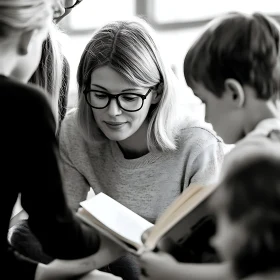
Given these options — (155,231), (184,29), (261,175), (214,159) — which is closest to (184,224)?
(155,231)

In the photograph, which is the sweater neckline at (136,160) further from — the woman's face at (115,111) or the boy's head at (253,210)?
the boy's head at (253,210)

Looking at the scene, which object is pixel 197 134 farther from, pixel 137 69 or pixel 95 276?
pixel 95 276

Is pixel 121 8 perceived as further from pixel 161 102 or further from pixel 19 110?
pixel 19 110

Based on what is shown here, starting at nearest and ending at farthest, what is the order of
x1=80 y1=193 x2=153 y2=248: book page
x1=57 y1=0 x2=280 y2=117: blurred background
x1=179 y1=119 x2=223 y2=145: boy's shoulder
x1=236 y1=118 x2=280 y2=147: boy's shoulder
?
x1=236 y1=118 x2=280 y2=147: boy's shoulder < x1=80 y1=193 x2=153 y2=248: book page < x1=179 y1=119 x2=223 y2=145: boy's shoulder < x1=57 y1=0 x2=280 y2=117: blurred background

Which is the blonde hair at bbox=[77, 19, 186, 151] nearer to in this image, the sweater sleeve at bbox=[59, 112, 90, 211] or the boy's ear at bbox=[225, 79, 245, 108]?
the sweater sleeve at bbox=[59, 112, 90, 211]

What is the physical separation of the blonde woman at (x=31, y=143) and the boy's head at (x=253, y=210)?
321 millimetres

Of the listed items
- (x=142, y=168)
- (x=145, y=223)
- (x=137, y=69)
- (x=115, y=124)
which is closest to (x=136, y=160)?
(x=142, y=168)

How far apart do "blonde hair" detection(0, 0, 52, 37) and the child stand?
0.30 m

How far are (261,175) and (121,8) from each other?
3202 mm

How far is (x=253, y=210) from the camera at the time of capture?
90 cm

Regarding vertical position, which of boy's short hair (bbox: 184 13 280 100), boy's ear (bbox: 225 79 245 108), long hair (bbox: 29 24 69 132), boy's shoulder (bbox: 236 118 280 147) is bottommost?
long hair (bbox: 29 24 69 132)

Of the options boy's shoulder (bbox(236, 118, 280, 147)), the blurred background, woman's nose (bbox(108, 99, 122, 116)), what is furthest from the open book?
the blurred background

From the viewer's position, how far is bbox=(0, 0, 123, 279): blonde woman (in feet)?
3.40

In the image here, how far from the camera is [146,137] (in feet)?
5.66
